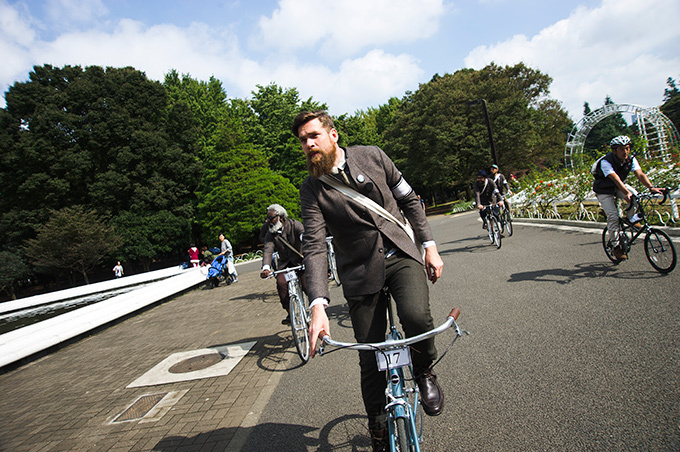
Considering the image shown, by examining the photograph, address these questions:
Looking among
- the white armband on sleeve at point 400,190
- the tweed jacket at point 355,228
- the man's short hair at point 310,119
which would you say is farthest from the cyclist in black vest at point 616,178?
the man's short hair at point 310,119

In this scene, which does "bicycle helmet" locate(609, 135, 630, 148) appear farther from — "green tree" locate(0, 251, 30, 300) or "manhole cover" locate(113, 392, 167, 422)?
"green tree" locate(0, 251, 30, 300)

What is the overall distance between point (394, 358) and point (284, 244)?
456 centimetres

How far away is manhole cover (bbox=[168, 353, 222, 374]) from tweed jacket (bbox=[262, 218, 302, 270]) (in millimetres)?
1536

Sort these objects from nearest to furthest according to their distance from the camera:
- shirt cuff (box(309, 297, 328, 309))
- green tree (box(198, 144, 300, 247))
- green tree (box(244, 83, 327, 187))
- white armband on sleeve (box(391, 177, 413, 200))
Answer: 1. shirt cuff (box(309, 297, 328, 309))
2. white armband on sleeve (box(391, 177, 413, 200))
3. green tree (box(198, 144, 300, 247))
4. green tree (box(244, 83, 327, 187))

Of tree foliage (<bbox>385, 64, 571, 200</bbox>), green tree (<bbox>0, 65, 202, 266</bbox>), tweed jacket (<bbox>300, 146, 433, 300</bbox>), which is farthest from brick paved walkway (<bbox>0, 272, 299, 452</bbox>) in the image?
A: tree foliage (<bbox>385, 64, 571, 200</bbox>)

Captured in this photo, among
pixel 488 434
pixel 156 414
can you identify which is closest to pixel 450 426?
pixel 488 434

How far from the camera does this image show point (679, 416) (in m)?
2.72

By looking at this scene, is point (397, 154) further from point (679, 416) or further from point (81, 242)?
point (679, 416)

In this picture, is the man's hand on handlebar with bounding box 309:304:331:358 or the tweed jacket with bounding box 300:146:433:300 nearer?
the man's hand on handlebar with bounding box 309:304:331:358

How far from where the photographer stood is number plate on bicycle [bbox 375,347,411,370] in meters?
2.12

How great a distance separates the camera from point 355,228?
2.58 metres

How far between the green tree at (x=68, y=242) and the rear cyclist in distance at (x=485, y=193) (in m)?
32.4

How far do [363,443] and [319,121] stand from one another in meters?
2.22

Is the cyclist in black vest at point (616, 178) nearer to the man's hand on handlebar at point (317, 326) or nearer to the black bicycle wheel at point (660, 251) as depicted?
the black bicycle wheel at point (660, 251)
